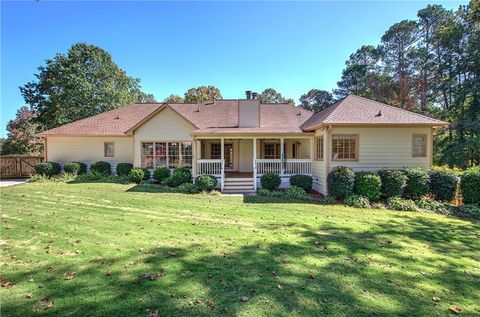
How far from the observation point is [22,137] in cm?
3027

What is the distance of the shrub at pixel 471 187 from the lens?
34.5ft

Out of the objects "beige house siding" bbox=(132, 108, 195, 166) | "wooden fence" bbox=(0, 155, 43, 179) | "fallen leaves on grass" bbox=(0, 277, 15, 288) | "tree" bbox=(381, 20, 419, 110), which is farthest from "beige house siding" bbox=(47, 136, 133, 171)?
"tree" bbox=(381, 20, 419, 110)

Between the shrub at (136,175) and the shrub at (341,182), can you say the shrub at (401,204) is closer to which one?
the shrub at (341,182)

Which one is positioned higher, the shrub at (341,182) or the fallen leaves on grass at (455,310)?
the shrub at (341,182)

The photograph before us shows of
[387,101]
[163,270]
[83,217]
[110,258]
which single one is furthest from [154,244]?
[387,101]

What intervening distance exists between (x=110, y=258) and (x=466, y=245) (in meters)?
7.84

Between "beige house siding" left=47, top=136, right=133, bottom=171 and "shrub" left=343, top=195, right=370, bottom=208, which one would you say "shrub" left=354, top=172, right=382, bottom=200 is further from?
"beige house siding" left=47, top=136, right=133, bottom=171

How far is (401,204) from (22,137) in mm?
37380

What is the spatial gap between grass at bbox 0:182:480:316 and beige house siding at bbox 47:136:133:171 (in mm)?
10594

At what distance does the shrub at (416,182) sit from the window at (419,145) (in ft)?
4.81

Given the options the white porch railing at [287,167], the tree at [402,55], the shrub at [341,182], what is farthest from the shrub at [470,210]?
the tree at [402,55]

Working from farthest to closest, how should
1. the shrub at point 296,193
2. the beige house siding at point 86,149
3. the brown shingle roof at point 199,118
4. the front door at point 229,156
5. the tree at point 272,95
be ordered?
the tree at point 272,95 → the beige house siding at point 86,149 → the front door at point 229,156 → the brown shingle roof at point 199,118 → the shrub at point 296,193

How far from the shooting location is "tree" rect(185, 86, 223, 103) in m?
38.3

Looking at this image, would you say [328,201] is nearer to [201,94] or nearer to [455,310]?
[455,310]
